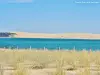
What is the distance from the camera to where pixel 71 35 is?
634ft

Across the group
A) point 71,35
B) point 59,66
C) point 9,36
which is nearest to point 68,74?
point 59,66

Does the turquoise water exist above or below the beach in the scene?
above

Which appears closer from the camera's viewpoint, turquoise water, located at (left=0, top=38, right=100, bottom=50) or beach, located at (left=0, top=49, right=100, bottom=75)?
beach, located at (left=0, top=49, right=100, bottom=75)

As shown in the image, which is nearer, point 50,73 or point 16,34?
point 50,73

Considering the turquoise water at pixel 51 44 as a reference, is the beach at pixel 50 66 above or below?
below

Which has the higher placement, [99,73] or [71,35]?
[71,35]

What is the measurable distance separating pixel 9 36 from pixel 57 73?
165 meters

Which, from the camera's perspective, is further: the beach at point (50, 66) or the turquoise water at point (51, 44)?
the turquoise water at point (51, 44)

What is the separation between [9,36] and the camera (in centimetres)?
17950

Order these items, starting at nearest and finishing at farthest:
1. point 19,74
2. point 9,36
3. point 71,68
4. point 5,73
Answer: point 19,74 < point 5,73 < point 71,68 < point 9,36

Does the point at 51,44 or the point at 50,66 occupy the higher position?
the point at 51,44

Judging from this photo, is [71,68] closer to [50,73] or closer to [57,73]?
[50,73]

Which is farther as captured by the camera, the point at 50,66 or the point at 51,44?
the point at 51,44

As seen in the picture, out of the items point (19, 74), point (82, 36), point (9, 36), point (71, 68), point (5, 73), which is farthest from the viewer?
point (82, 36)
